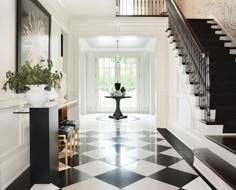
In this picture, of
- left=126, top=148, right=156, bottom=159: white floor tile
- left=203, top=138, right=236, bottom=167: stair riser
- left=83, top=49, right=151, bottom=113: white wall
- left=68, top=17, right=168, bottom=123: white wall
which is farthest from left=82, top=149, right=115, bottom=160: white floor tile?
left=83, top=49, right=151, bottom=113: white wall

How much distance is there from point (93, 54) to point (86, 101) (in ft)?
6.60

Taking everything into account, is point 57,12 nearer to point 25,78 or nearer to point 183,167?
point 25,78

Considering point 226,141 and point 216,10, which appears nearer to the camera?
point 226,141

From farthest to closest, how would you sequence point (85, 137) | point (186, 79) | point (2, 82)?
point (85, 137) → point (186, 79) → point (2, 82)

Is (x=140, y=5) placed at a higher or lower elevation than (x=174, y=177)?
higher

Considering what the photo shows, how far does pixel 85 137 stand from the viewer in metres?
5.83

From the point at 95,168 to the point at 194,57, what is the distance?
2.50 meters

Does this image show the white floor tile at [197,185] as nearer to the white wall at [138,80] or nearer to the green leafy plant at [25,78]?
the green leafy plant at [25,78]

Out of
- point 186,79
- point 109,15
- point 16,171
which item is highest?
point 109,15

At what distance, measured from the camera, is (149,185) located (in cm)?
298

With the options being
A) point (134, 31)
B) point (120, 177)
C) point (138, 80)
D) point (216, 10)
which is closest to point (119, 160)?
point (120, 177)

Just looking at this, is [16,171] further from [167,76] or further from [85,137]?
[167,76]

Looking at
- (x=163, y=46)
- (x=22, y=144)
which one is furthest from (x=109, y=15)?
(x=22, y=144)

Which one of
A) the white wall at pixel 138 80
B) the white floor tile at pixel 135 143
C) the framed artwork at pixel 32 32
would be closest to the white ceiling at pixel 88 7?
the framed artwork at pixel 32 32
